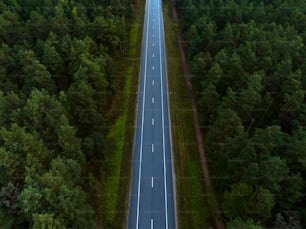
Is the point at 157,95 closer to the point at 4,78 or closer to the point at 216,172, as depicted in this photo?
the point at 216,172

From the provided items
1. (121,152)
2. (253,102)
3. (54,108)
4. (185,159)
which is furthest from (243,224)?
(54,108)

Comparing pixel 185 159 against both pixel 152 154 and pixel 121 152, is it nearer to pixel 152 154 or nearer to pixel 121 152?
pixel 152 154

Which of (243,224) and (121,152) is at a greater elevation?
(243,224)

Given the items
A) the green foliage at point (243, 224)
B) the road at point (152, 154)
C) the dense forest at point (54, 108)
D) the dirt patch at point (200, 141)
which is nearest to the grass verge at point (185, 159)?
the dirt patch at point (200, 141)

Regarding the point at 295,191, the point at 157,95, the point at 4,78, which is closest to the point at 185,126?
the point at 157,95

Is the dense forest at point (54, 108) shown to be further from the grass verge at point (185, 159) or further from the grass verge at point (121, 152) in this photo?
the grass verge at point (185, 159)

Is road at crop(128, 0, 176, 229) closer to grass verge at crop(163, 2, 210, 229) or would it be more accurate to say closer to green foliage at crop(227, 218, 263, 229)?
grass verge at crop(163, 2, 210, 229)
